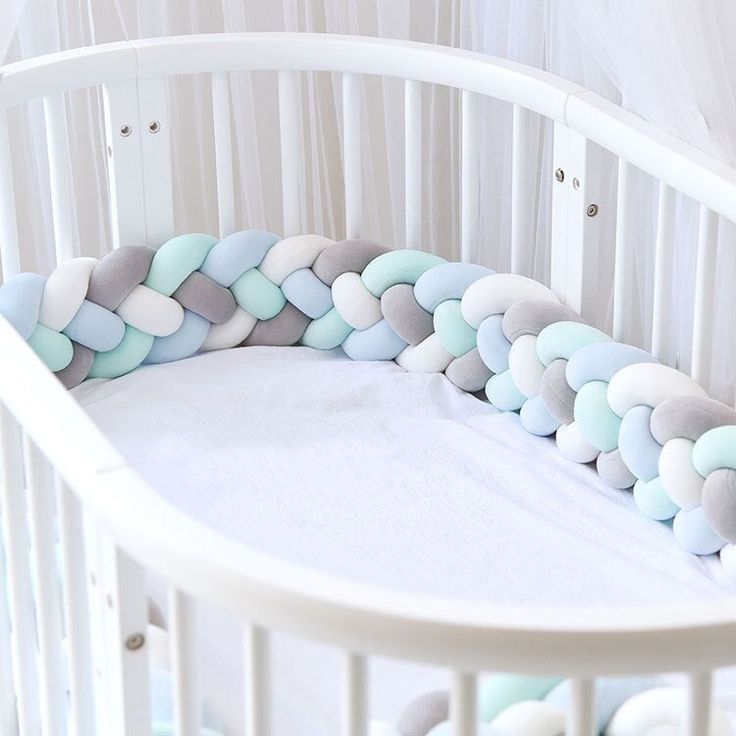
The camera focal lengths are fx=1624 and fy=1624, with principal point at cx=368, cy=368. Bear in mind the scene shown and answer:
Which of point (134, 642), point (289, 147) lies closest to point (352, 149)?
point (289, 147)

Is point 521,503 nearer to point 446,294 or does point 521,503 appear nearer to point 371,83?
point 446,294

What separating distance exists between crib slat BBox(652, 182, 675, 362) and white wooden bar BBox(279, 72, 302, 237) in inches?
18.8

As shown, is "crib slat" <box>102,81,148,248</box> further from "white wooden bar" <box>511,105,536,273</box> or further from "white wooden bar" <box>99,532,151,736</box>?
"white wooden bar" <box>99,532,151,736</box>

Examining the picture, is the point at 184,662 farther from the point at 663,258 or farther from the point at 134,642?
the point at 663,258

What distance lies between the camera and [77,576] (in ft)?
3.46

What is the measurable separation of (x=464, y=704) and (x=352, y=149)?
1.13m

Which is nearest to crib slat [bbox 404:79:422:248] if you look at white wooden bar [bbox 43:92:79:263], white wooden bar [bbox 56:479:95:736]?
white wooden bar [bbox 43:92:79:263]

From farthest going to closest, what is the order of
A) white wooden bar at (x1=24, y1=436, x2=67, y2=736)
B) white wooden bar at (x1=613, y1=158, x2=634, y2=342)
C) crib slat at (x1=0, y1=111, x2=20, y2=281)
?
crib slat at (x1=0, y1=111, x2=20, y2=281) < white wooden bar at (x1=613, y1=158, x2=634, y2=342) < white wooden bar at (x1=24, y1=436, x2=67, y2=736)

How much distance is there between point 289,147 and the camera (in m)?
1.84

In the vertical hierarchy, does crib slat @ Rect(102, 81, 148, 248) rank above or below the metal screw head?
above

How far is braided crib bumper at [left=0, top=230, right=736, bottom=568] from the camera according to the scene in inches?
59.1

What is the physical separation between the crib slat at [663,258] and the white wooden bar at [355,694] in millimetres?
796

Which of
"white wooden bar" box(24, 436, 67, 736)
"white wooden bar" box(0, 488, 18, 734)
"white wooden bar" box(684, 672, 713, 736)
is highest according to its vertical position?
"white wooden bar" box(684, 672, 713, 736)

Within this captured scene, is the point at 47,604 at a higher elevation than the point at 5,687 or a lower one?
higher
